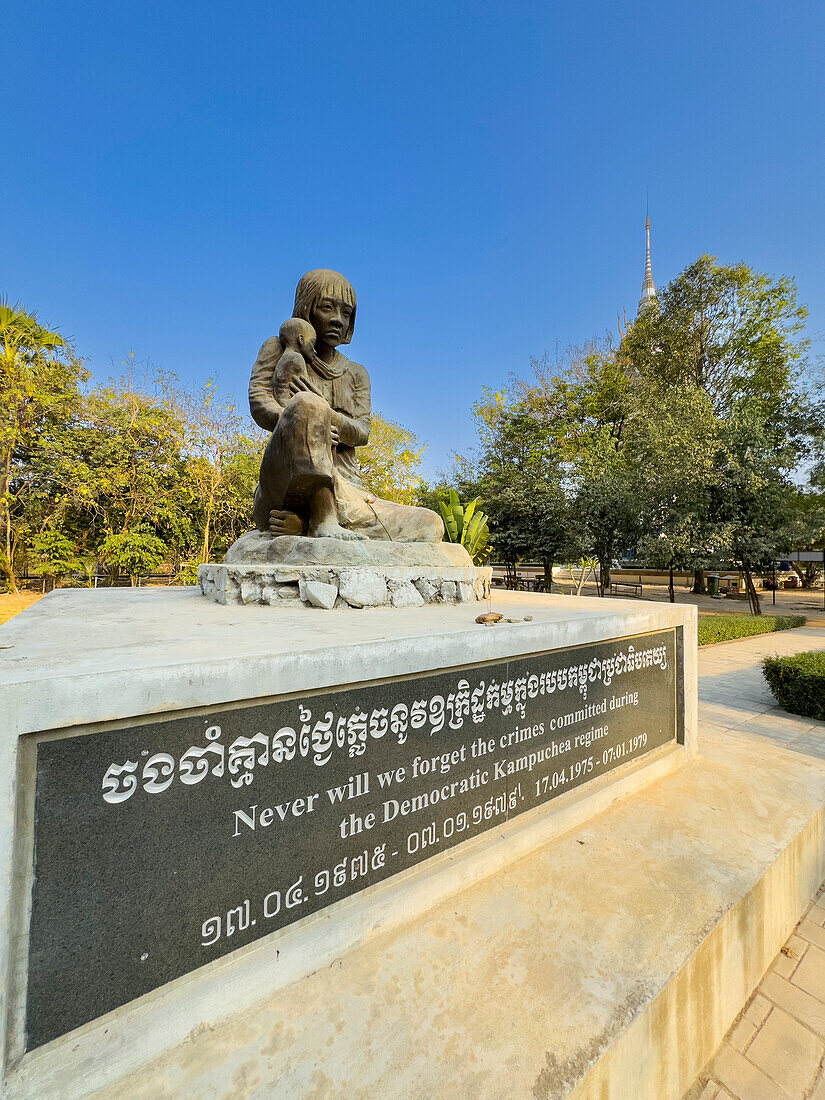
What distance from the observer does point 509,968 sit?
4.45 feet

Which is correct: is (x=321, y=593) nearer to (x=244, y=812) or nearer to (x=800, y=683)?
(x=244, y=812)

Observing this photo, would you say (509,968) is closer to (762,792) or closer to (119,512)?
(762,792)

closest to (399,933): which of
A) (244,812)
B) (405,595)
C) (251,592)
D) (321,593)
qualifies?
(244,812)

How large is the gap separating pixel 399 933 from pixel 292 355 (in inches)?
133

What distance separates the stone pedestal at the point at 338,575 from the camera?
263cm

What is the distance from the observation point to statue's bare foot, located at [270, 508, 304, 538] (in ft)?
10.7

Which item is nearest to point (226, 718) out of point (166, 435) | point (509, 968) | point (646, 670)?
point (509, 968)

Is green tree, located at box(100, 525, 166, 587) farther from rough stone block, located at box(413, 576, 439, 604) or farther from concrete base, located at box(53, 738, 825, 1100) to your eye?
concrete base, located at box(53, 738, 825, 1100)

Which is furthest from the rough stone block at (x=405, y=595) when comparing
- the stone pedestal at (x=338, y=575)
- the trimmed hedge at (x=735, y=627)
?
the trimmed hedge at (x=735, y=627)

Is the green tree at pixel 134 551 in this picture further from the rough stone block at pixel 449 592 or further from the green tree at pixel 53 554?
the rough stone block at pixel 449 592

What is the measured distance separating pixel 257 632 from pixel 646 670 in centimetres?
212

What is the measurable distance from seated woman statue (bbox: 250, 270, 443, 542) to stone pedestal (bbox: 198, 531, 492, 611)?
253mm

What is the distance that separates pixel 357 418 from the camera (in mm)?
3990

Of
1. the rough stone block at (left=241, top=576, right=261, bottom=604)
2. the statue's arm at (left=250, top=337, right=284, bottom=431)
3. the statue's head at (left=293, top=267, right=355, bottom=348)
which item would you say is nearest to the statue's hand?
the statue's arm at (left=250, top=337, right=284, bottom=431)
